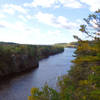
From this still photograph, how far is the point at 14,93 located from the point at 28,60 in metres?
27.0

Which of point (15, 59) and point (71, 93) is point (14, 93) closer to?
point (71, 93)

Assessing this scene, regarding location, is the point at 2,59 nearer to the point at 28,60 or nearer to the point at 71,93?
the point at 28,60

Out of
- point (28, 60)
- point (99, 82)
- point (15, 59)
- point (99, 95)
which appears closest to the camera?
point (99, 95)

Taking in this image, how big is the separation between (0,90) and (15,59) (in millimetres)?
20608

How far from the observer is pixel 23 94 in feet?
73.1

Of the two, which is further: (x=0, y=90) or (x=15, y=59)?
(x=15, y=59)

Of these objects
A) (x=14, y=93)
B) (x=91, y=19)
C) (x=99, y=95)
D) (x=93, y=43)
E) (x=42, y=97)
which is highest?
(x=91, y=19)

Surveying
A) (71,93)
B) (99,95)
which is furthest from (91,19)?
(71,93)

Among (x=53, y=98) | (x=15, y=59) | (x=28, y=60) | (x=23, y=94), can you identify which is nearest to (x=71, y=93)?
(x=53, y=98)

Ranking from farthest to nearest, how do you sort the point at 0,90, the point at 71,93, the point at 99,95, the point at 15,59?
the point at 15,59
the point at 0,90
the point at 71,93
the point at 99,95

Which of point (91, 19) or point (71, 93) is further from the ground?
point (91, 19)

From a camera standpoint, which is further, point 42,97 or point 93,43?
point 42,97

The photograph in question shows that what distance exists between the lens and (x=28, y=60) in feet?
163

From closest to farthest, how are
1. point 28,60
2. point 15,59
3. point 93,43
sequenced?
point 93,43
point 15,59
point 28,60
